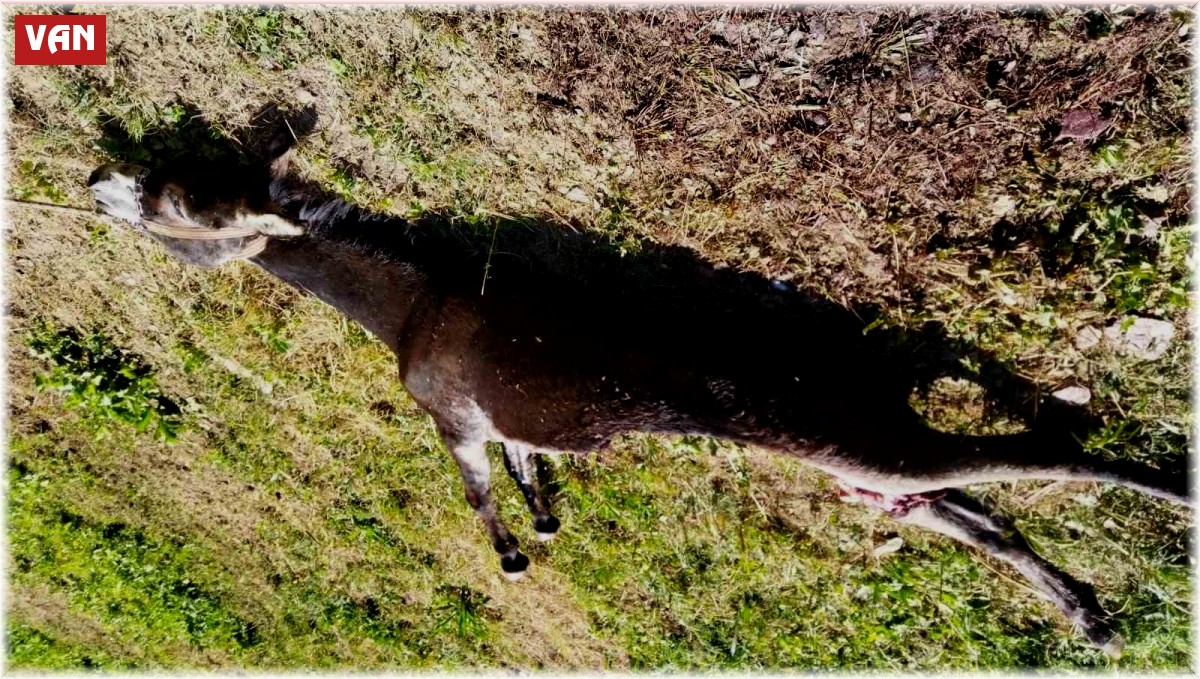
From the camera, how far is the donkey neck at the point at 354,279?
3.67 metres

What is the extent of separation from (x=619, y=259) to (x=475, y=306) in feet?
2.83

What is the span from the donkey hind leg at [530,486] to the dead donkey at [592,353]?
0.04ft

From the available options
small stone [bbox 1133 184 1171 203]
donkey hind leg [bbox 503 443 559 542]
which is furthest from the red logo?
small stone [bbox 1133 184 1171 203]

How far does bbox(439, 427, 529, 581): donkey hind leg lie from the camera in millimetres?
3660

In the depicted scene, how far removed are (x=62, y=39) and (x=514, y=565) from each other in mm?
4124

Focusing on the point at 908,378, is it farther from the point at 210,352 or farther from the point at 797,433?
the point at 210,352

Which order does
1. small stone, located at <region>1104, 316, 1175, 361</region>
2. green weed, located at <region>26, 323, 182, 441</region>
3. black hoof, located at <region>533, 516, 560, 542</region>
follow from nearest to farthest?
1. small stone, located at <region>1104, 316, 1175, 361</region>
2. black hoof, located at <region>533, 516, 560, 542</region>
3. green weed, located at <region>26, 323, 182, 441</region>

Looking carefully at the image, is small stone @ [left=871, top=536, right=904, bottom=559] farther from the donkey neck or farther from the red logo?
the red logo

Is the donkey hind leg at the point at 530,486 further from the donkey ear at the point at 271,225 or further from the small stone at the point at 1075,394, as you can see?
the small stone at the point at 1075,394

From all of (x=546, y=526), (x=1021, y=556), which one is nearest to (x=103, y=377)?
(x=546, y=526)

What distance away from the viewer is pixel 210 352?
15.4 ft

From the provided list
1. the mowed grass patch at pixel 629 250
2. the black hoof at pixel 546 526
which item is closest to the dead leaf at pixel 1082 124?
the mowed grass patch at pixel 629 250

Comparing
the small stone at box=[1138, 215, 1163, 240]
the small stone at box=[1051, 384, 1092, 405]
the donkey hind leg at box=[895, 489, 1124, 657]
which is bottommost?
the donkey hind leg at box=[895, 489, 1124, 657]

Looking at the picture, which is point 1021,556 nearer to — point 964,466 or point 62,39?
point 964,466
